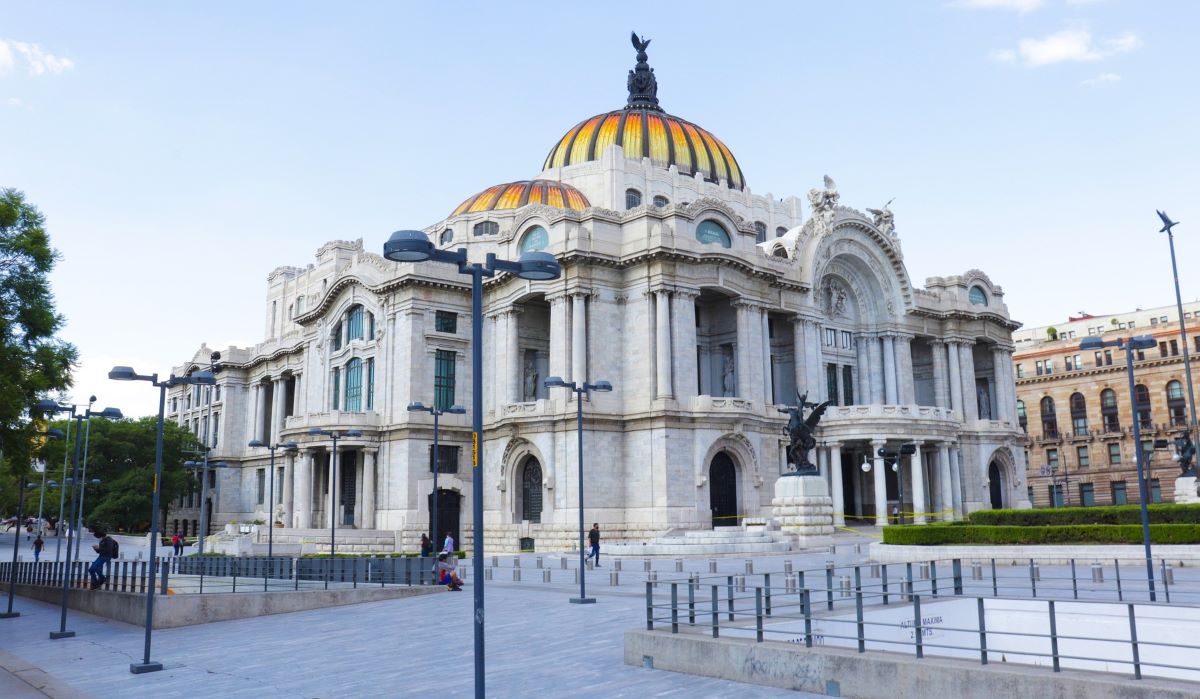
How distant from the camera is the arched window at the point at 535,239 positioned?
55.4 meters

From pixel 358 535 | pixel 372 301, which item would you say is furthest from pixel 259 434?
pixel 358 535

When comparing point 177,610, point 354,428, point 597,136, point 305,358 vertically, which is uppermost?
point 597,136

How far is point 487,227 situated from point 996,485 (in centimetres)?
4021

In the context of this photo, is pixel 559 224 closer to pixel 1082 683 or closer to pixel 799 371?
pixel 799 371

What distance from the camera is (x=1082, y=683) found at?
10984 mm

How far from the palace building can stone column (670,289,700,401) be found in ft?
0.33

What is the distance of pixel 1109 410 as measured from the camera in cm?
8931

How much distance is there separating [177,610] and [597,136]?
176 ft

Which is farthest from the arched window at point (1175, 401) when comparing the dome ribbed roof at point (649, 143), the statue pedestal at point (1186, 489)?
the statue pedestal at point (1186, 489)

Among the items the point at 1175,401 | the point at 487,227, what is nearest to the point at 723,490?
the point at 487,227

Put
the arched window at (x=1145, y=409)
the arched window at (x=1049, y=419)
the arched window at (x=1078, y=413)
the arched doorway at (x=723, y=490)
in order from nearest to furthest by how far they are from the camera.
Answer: the arched doorway at (x=723, y=490) < the arched window at (x=1145, y=409) < the arched window at (x=1078, y=413) < the arched window at (x=1049, y=419)

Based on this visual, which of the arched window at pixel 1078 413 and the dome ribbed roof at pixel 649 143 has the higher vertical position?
the dome ribbed roof at pixel 649 143

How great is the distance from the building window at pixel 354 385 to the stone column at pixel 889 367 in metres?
34.1

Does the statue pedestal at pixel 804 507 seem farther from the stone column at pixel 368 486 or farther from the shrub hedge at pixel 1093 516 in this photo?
the stone column at pixel 368 486
